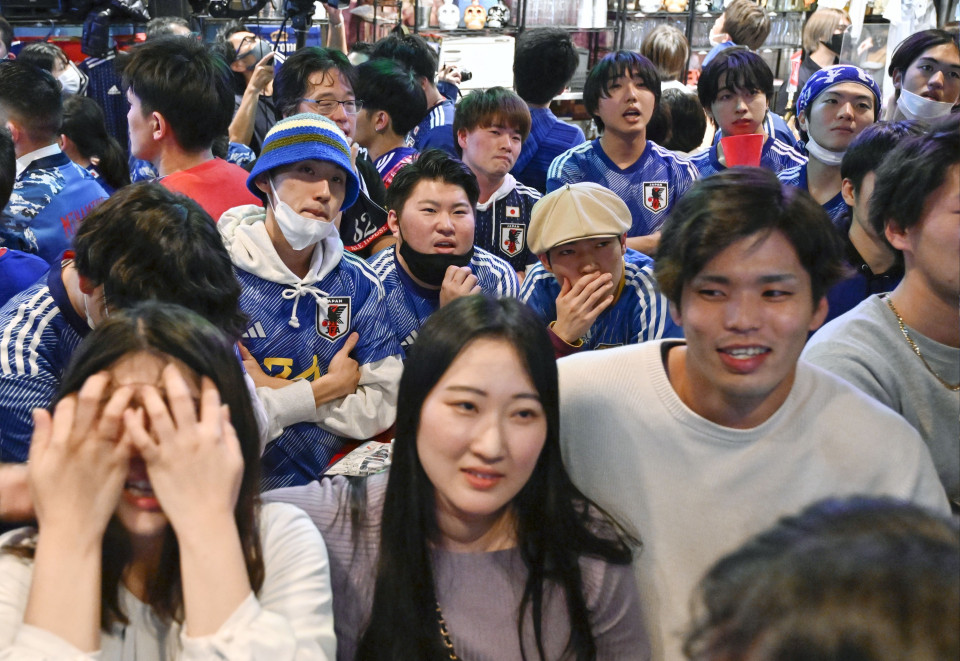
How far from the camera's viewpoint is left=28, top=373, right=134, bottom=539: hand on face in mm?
1161

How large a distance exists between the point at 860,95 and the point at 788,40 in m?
Result: 4.65

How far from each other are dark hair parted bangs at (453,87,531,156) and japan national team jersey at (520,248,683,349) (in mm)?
1095

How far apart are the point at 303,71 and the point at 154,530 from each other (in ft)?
8.06

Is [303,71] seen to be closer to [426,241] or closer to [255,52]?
[426,241]

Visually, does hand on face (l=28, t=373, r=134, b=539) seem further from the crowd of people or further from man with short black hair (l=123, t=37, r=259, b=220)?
man with short black hair (l=123, t=37, r=259, b=220)

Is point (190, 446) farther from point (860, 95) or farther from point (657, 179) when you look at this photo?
point (860, 95)

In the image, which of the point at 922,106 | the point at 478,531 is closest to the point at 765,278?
the point at 478,531

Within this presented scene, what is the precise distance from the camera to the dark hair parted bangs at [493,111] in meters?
3.46

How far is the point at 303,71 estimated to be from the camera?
339cm

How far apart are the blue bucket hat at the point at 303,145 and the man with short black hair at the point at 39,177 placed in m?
0.76

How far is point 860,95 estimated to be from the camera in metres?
3.48

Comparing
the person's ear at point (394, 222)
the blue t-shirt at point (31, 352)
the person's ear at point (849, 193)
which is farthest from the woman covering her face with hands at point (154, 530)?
the person's ear at point (849, 193)

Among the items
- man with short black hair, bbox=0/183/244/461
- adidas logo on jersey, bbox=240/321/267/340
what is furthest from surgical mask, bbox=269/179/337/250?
man with short black hair, bbox=0/183/244/461

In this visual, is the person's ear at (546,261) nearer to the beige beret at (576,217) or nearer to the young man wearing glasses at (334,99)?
the beige beret at (576,217)
